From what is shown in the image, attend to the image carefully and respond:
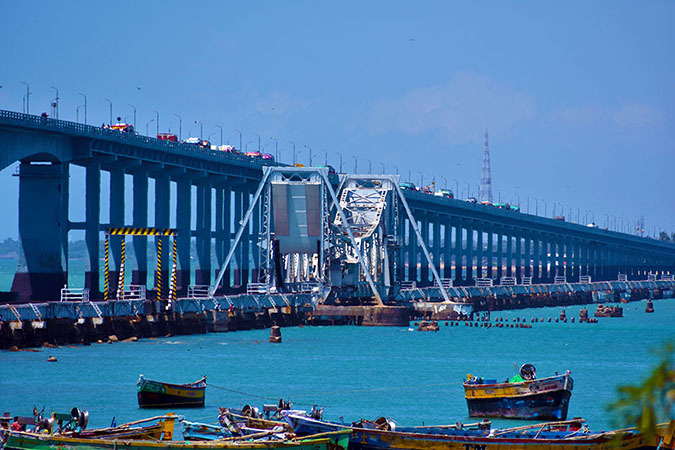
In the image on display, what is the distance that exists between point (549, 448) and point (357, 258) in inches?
3582

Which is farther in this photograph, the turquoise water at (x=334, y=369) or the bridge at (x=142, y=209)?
the bridge at (x=142, y=209)

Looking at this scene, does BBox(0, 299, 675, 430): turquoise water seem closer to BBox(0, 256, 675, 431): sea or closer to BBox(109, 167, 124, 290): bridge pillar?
BBox(0, 256, 675, 431): sea

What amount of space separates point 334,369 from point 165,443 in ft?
134

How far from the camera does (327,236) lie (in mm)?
122000

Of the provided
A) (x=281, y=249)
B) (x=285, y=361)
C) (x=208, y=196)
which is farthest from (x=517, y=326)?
(x=285, y=361)

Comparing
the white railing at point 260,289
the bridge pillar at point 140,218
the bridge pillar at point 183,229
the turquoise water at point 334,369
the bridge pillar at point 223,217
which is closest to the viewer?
the turquoise water at point 334,369

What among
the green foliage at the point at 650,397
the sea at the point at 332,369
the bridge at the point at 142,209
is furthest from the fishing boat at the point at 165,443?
the bridge at the point at 142,209

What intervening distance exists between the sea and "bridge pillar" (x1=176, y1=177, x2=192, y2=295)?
2339cm

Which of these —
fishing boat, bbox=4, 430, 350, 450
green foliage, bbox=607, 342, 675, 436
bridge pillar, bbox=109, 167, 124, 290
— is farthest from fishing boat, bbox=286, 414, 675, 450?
bridge pillar, bbox=109, 167, 124, 290

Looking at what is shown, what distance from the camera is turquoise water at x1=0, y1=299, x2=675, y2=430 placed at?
5381cm

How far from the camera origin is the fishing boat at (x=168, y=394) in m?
50.1

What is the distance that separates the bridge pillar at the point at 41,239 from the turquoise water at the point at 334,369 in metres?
13.8

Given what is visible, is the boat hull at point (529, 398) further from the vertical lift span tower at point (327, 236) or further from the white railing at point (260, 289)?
the white railing at point (260, 289)

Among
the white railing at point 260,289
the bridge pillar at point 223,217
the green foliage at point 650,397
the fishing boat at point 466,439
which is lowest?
the fishing boat at point 466,439
